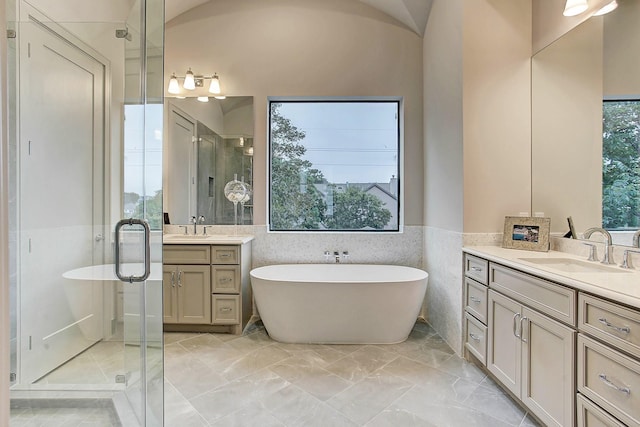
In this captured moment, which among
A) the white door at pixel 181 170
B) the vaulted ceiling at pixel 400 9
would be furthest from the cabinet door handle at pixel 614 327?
the white door at pixel 181 170

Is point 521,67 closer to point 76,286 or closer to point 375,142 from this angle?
point 375,142

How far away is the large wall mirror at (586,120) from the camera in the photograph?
5.89ft

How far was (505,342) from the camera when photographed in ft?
6.12

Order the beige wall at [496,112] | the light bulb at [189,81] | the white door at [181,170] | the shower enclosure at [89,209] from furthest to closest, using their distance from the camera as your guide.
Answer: the white door at [181,170] → the light bulb at [189,81] → the beige wall at [496,112] → the shower enclosure at [89,209]

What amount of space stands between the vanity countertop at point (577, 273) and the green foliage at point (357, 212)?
1.20 m

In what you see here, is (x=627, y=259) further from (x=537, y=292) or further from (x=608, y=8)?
(x=608, y=8)

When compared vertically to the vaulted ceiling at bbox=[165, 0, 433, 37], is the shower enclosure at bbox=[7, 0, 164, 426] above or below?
below

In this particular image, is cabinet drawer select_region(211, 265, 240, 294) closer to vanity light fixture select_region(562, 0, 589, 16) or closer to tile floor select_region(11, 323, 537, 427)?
tile floor select_region(11, 323, 537, 427)

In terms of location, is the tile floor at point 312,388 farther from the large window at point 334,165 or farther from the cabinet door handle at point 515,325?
the large window at point 334,165

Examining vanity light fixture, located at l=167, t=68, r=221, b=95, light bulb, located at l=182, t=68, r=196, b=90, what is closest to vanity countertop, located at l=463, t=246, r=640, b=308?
vanity light fixture, located at l=167, t=68, r=221, b=95

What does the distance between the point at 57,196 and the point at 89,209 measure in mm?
218

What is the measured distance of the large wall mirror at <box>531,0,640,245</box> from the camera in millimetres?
1794

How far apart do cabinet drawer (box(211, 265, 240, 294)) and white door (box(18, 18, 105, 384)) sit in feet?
2.94

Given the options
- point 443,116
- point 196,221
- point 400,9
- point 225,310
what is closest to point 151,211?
point 225,310
